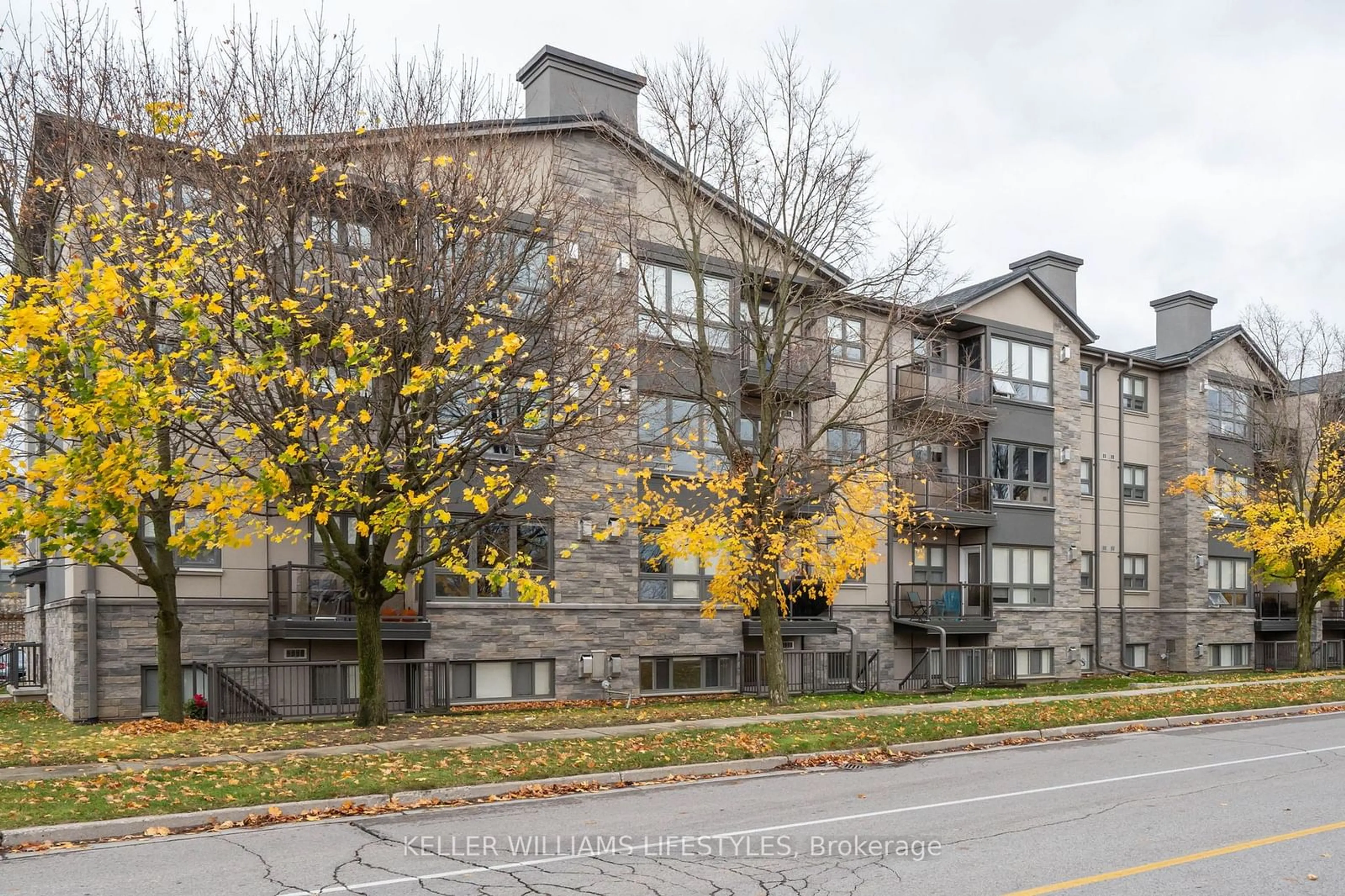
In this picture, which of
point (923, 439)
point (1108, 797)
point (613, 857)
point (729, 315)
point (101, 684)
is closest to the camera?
point (613, 857)

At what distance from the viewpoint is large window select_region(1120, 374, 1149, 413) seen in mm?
38406

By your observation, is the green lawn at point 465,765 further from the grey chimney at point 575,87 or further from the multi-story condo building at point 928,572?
the grey chimney at point 575,87

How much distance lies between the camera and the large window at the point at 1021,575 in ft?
107

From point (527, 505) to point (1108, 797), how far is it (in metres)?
14.0

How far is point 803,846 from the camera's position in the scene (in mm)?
9586

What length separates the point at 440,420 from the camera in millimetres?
19781

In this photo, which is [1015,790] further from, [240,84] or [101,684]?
[101,684]

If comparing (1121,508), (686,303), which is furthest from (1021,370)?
(686,303)

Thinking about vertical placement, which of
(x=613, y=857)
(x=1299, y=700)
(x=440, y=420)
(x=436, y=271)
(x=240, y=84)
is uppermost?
(x=240, y=84)

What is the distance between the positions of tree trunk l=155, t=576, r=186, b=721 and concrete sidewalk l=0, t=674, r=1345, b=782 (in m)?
5.13

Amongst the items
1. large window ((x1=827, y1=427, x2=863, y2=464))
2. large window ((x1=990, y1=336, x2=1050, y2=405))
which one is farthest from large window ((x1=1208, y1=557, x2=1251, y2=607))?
large window ((x1=827, y1=427, x2=863, y2=464))

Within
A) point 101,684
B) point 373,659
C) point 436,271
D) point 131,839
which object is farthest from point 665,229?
point 131,839

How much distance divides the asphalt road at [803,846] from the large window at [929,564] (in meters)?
17.7

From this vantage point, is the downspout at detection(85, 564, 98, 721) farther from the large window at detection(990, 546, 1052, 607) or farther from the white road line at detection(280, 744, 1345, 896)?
the large window at detection(990, 546, 1052, 607)
